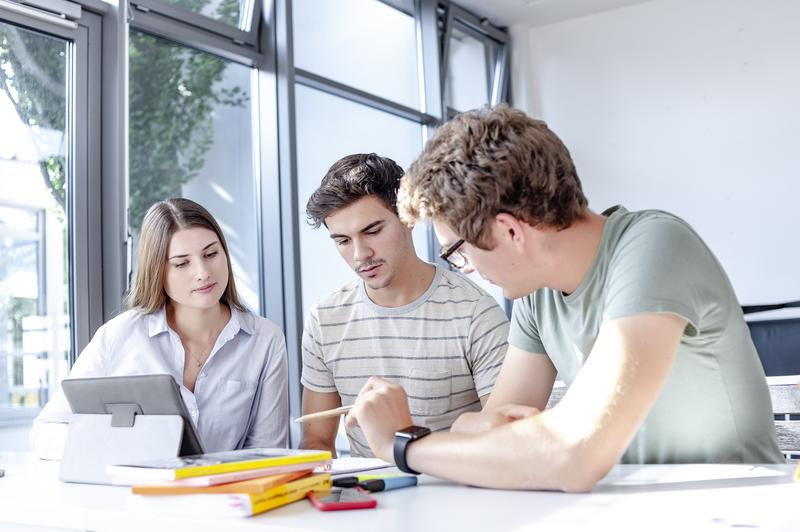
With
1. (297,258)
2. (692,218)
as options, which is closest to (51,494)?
(297,258)

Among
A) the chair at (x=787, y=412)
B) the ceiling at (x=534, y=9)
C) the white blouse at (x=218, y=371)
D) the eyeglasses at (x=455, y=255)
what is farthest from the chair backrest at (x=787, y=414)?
the ceiling at (x=534, y=9)

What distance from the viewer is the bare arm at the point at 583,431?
1.07 meters

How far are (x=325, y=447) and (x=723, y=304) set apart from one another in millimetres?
1204

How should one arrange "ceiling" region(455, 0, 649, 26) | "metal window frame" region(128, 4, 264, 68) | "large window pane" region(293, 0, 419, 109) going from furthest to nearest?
"ceiling" region(455, 0, 649, 26), "large window pane" region(293, 0, 419, 109), "metal window frame" region(128, 4, 264, 68)

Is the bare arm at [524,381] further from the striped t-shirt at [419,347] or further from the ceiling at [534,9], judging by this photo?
the ceiling at [534,9]

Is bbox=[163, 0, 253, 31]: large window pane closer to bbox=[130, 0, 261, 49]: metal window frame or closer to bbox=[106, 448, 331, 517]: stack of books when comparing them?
bbox=[130, 0, 261, 49]: metal window frame

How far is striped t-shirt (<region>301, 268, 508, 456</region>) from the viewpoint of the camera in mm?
2070

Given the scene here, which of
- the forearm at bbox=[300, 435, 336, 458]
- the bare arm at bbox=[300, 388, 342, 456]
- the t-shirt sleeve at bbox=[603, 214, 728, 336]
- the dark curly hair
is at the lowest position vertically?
the forearm at bbox=[300, 435, 336, 458]

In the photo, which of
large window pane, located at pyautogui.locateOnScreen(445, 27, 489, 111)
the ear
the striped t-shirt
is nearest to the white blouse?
the striped t-shirt

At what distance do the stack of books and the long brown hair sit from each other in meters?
1.11

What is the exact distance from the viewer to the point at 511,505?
101 centimetres

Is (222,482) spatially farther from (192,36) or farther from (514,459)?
(192,36)

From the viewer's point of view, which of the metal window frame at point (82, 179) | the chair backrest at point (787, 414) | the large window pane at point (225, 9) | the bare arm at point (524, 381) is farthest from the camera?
the large window pane at point (225, 9)

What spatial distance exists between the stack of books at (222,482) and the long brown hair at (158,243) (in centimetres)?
Answer: 111
